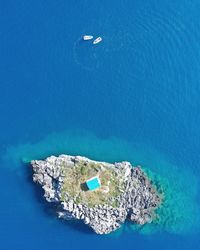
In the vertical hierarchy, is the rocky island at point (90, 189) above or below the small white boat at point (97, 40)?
below

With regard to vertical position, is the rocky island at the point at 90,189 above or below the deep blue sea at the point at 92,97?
below

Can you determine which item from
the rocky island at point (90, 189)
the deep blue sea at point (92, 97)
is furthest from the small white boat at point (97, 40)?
the rocky island at point (90, 189)

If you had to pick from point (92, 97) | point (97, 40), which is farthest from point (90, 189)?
point (97, 40)

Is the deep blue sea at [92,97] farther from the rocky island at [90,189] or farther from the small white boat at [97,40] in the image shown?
the rocky island at [90,189]

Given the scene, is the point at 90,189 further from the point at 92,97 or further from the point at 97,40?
the point at 97,40

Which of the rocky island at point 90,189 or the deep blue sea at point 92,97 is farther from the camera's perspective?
the deep blue sea at point 92,97

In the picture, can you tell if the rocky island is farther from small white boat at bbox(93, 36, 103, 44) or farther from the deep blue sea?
small white boat at bbox(93, 36, 103, 44)

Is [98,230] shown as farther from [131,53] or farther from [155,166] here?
[131,53]
